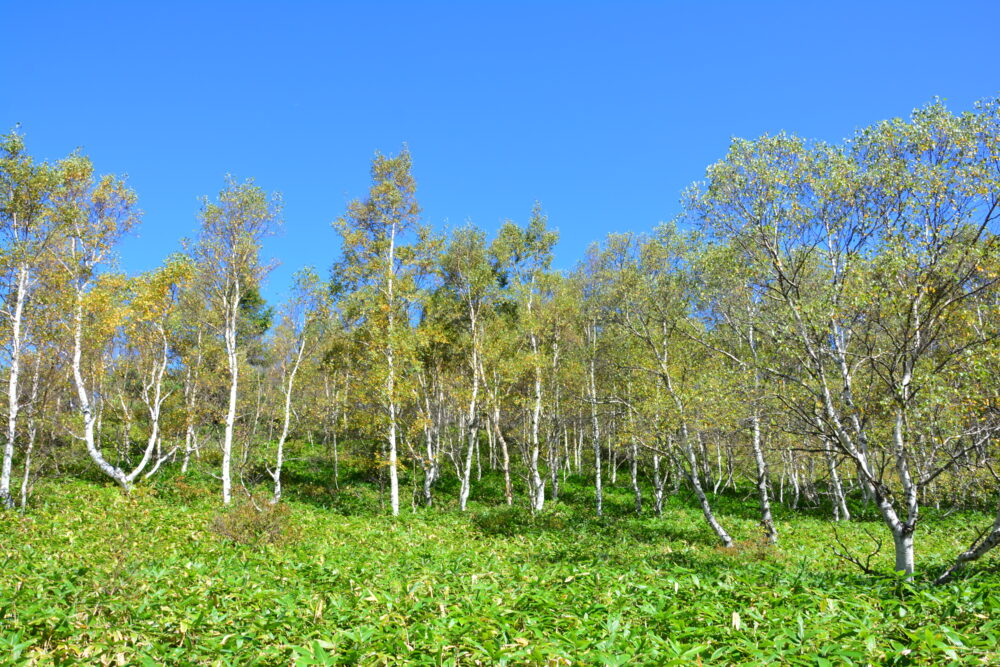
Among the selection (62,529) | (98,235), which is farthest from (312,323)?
(62,529)

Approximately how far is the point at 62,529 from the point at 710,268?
63.2ft

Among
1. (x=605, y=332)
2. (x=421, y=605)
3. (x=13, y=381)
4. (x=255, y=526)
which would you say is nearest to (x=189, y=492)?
(x=13, y=381)

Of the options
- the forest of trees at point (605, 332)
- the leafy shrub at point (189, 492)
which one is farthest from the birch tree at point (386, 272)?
the leafy shrub at point (189, 492)

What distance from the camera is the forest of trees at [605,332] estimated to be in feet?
33.6

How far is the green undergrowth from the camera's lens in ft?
17.3

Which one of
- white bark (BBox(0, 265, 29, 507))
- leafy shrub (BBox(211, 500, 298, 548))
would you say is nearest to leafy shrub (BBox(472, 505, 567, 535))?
leafy shrub (BBox(211, 500, 298, 548))

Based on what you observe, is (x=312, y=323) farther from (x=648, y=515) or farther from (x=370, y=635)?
(x=370, y=635)

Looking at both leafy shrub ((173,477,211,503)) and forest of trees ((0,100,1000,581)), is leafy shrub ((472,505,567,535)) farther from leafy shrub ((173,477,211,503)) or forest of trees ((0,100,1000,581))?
leafy shrub ((173,477,211,503))

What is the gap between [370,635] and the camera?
5699 mm

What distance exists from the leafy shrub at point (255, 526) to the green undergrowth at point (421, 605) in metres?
0.05

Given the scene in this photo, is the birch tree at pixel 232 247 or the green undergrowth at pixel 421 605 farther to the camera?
the birch tree at pixel 232 247

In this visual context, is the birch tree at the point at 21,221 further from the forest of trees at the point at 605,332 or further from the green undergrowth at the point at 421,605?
the green undergrowth at the point at 421,605

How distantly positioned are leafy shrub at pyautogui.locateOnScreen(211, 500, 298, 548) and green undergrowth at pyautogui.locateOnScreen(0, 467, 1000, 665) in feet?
0.18

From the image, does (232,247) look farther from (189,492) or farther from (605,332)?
(605,332)
